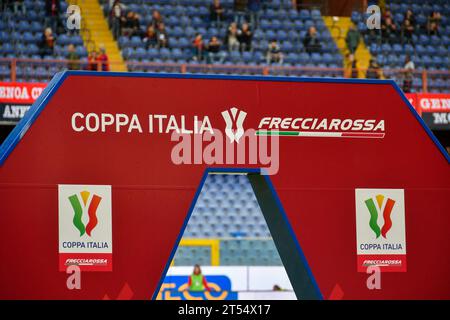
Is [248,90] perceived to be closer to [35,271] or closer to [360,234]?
[360,234]

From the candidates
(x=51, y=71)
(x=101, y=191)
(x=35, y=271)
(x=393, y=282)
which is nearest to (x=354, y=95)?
(x=393, y=282)

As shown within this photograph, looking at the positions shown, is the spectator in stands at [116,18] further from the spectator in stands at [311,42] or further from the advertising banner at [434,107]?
the advertising banner at [434,107]

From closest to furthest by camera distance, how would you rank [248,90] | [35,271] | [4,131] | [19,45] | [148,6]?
[35,271], [248,90], [4,131], [19,45], [148,6]

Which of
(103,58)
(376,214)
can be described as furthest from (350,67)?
(376,214)

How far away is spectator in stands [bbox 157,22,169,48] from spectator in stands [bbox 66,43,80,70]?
2.25m

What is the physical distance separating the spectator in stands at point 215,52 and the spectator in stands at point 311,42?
2.52m

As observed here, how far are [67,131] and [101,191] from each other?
0.72m

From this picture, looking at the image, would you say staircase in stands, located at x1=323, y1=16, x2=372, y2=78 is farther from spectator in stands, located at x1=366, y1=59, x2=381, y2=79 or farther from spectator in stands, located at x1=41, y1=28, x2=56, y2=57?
spectator in stands, located at x1=41, y1=28, x2=56, y2=57

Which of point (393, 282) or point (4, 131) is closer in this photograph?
point (393, 282)

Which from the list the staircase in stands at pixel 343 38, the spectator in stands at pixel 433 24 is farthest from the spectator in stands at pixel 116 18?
the spectator in stands at pixel 433 24

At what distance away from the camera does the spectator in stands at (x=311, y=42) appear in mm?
25688

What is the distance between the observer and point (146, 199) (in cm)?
1030

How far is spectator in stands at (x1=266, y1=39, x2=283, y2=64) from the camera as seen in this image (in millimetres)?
24469

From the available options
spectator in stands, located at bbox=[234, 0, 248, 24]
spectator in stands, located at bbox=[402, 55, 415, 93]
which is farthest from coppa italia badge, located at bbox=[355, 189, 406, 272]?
spectator in stands, located at bbox=[234, 0, 248, 24]
